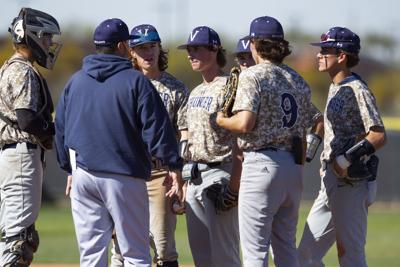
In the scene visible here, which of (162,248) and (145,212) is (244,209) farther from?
(162,248)

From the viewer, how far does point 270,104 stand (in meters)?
7.33

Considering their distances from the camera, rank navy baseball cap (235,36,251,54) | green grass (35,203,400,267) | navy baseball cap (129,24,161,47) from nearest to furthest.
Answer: navy baseball cap (129,24,161,47) → navy baseball cap (235,36,251,54) → green grass (35,203,400,267)

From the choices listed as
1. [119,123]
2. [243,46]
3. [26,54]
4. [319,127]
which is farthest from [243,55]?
[119,123]

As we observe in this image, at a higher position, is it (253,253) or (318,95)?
(253,253)

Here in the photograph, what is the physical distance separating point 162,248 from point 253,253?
1561 millimetres

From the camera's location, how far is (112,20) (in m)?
7.43

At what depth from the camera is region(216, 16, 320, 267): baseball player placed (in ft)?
24.0

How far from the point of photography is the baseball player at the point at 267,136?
730 centimetres

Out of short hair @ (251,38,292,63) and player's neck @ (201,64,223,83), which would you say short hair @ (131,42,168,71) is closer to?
player's neck @ (201,64,223,83)

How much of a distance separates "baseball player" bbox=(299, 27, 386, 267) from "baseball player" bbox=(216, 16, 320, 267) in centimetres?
61

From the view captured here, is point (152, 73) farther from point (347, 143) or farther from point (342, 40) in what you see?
point (347, 143)

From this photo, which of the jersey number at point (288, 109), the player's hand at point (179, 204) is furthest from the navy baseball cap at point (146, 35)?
the jersey number at point (288, 109)

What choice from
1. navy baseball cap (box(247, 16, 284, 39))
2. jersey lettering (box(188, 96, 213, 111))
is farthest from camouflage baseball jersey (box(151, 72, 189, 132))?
navy baseball cap (box(247, 16, 284, 39))

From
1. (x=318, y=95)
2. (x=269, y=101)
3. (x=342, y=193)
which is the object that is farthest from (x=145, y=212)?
(x=318, y=95)
